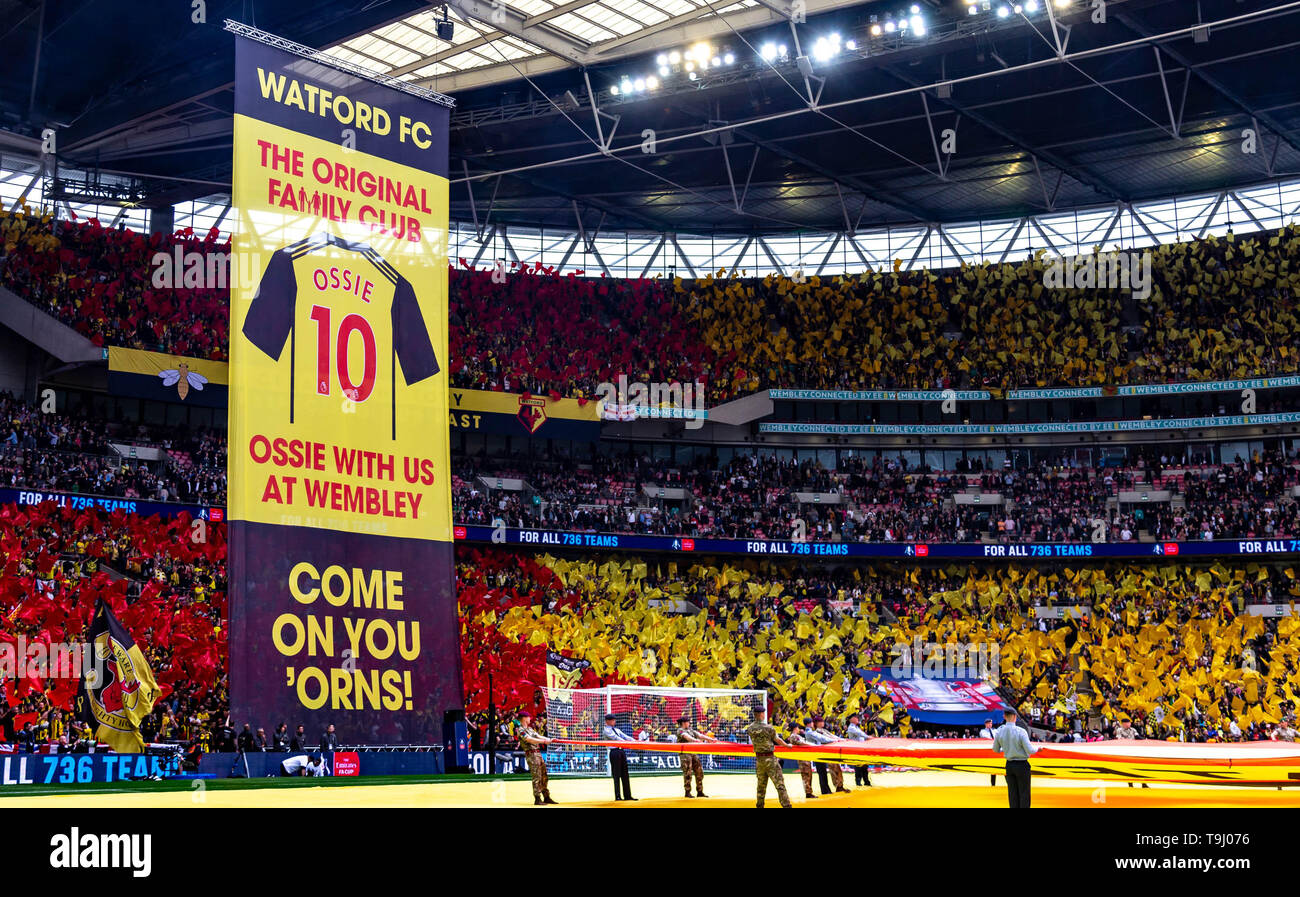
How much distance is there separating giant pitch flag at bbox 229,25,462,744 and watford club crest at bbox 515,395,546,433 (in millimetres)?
21608

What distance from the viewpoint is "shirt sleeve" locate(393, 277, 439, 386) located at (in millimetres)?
28312

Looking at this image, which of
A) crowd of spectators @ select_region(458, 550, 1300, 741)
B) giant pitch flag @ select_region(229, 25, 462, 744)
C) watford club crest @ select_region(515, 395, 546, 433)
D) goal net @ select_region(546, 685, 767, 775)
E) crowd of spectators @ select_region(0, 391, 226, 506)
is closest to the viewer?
giant pitch flag @ select_region(229, 25, 462, 744)

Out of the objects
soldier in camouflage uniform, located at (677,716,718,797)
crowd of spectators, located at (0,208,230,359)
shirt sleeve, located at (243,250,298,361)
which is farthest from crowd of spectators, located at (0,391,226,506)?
soldier in camouflage uniform, located at (677,716,718,797)

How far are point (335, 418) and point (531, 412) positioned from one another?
2437 centimetres

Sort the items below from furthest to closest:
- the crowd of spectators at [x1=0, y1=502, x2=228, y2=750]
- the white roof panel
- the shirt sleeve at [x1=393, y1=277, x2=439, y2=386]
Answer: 1. the white roof panel
2. the crowd of spectators at [x1=0, y1=502, x2=228, y2=750]
3. the shirt sleeve at [x1=393, y1=277, x2=439, y2=386]

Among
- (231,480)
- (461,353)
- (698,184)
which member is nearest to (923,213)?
(698,184)

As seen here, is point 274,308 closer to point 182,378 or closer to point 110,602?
point 110,602

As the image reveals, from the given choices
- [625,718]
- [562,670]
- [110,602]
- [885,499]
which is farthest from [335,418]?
[885,499]

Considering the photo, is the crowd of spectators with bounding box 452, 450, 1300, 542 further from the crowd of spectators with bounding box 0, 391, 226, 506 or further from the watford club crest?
the crowd of spectators with bounding box 0, 391, 226, 506

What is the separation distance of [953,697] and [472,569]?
18.4m

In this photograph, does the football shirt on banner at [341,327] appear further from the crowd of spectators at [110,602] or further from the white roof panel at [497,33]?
the white roof panel at [497,33]

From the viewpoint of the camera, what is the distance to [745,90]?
139ft

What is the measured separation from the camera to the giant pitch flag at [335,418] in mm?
25312

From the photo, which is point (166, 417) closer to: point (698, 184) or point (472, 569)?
point (472, 569)
